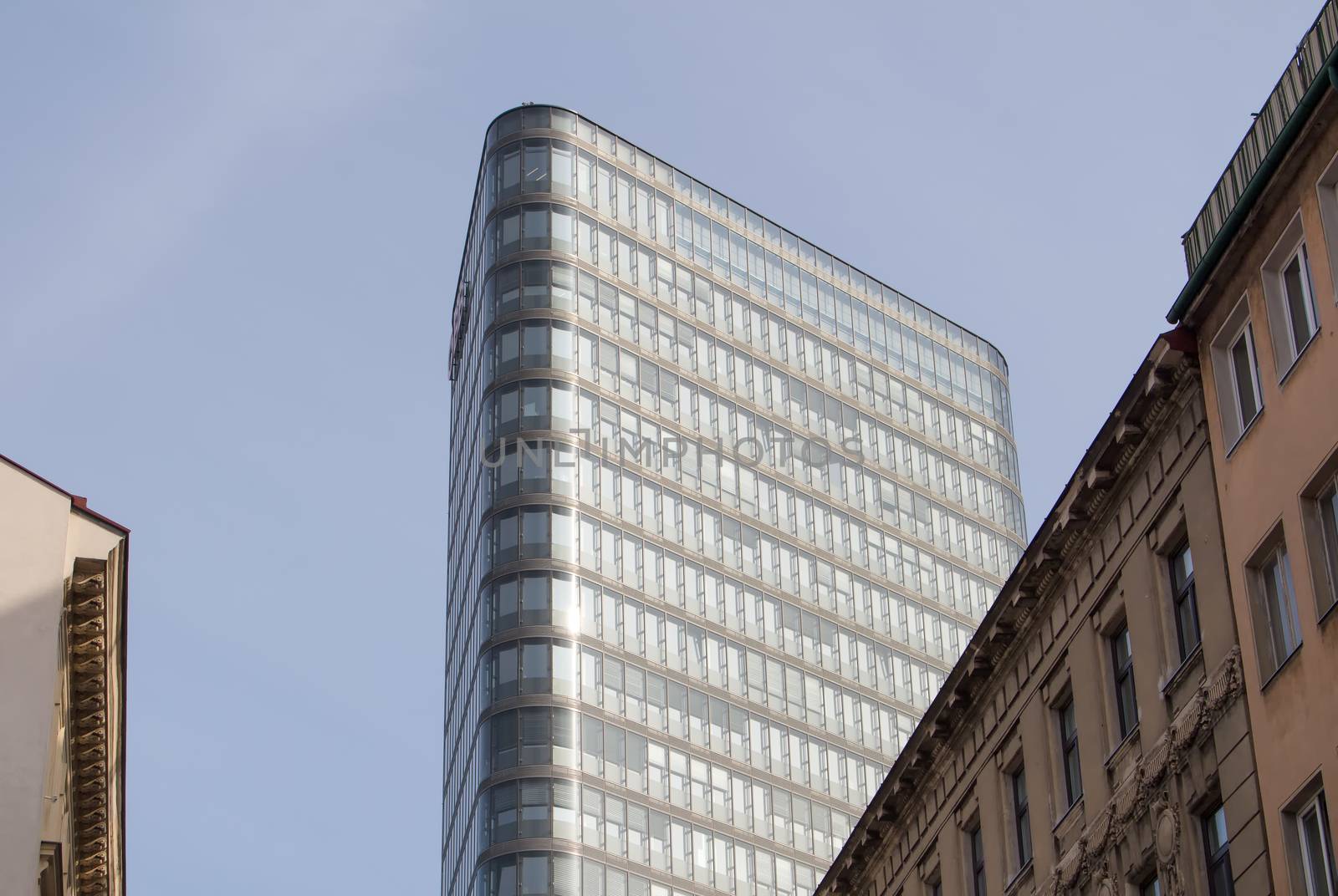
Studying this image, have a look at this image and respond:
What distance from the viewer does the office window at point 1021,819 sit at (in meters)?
40.1

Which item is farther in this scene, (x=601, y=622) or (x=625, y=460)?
(x=625, y=460)

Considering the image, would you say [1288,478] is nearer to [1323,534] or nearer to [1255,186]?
[1323,534]

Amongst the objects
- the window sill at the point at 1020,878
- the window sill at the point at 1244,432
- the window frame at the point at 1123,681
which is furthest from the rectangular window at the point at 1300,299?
the window sill at the point at 1020,878

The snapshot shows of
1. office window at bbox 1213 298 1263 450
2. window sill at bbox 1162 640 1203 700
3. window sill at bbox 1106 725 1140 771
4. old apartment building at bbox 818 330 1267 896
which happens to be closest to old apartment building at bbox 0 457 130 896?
old apartment building at bbox 818 330 1267 896

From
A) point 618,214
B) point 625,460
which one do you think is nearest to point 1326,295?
point 625,460

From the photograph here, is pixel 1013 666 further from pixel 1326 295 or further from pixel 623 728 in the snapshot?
pixel 623 728

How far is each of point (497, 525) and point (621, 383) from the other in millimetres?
13983

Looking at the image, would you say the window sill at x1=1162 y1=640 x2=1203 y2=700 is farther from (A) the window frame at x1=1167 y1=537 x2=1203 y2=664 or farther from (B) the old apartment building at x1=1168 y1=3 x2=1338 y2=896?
(B) the old apartment building at x1=1168 y1=3 x2=1338 y2=896

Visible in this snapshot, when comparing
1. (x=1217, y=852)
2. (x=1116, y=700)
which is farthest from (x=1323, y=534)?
(x=1116, y=700)

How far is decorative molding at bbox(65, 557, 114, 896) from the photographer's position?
45969 millimetres

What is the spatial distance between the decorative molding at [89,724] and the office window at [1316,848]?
27404 millimetres

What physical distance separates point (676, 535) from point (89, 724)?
80.0 m

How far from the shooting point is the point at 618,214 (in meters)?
136

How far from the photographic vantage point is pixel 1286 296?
31.5 metres
